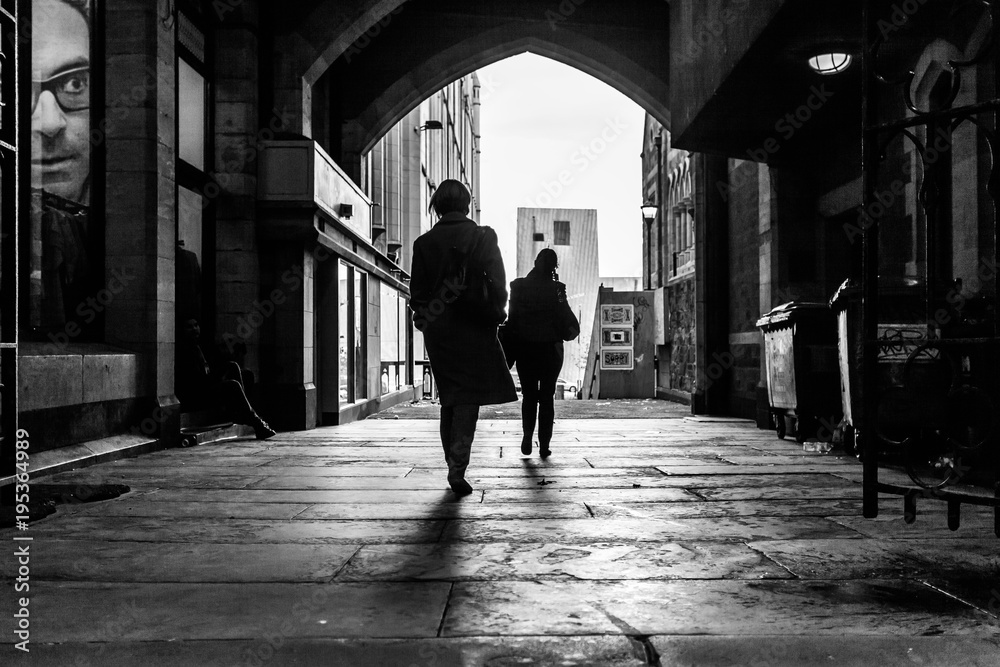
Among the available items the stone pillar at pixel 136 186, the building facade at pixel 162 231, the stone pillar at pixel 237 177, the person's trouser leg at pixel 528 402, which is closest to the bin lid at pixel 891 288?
the person's trouser leg at pixel 528 402

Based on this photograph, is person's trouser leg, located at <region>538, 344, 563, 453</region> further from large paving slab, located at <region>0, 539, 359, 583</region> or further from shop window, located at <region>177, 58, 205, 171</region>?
shop window, located at <region>177, 58, 205, 171</region>

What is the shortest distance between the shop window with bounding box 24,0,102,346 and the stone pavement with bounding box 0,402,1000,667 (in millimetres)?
1982

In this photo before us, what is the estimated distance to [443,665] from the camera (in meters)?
2.31

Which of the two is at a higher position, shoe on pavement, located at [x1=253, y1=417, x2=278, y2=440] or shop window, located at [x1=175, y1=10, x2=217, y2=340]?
shop window, located at [x1=175, y1=10, x2=217, y2=340]

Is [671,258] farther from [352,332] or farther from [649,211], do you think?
[352,332]

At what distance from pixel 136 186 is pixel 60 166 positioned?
0.75 meters

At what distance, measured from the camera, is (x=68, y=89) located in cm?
794

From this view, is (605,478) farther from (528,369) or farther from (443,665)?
(443,665)

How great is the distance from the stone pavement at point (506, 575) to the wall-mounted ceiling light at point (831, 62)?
163 inches

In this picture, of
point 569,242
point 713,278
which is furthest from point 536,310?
point 569,242

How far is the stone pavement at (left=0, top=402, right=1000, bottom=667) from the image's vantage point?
2.45m

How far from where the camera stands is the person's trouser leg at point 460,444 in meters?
5.42

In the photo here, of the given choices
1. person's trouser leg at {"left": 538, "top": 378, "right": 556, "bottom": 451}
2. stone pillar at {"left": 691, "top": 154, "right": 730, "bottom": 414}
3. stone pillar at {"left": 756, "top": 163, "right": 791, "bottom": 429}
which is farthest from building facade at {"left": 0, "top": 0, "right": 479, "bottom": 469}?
stone pillar at {"left": 756, "top": 163, "right": 791, "bottom": 429}

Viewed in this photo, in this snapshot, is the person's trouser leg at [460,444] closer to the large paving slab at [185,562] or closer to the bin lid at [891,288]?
the large paving slab at [185,562]
